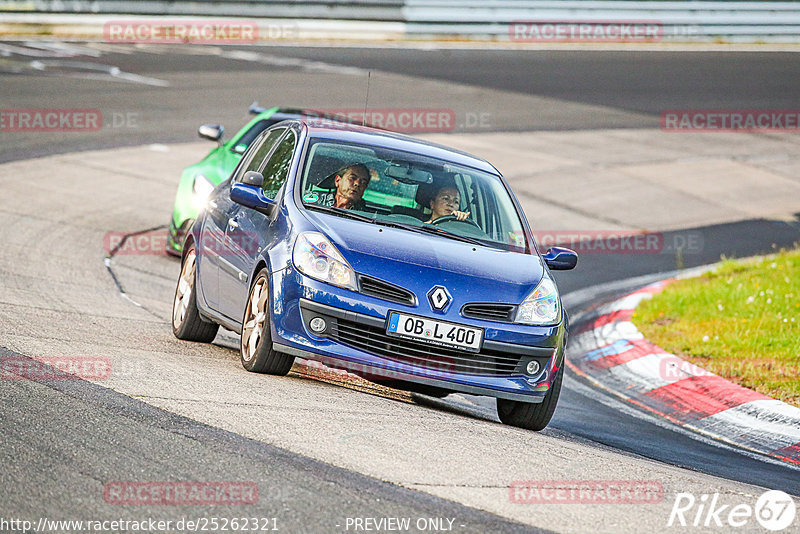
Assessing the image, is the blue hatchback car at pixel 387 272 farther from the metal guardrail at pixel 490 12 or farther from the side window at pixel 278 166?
the metal guardrail at pixel 490 12

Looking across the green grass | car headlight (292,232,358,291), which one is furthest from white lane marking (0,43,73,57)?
car headlight (292,232,358,291)

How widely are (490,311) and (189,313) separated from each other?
2.56m

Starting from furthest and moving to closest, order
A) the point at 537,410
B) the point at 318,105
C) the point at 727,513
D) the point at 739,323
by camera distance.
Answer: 1. the point at 318,105
2. the point at 739,323
3. the point at 537,410
4. the point at 727,513

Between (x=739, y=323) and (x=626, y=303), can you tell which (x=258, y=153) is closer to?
(x=739, y=323)

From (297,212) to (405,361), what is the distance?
4.03 ft

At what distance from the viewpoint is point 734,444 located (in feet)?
27.2

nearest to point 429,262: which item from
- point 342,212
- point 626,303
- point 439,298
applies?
point 439,298

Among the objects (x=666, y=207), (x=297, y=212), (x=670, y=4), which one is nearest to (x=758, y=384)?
(x=297, y=212)

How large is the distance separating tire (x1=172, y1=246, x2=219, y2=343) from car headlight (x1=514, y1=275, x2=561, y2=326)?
2.56m

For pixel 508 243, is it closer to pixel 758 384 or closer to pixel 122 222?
pixel 758 384

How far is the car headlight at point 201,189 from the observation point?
11.9 metres

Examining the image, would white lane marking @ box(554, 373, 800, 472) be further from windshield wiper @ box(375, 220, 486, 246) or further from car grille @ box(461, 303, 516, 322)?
car grille @ box(461, 303, 516, 322)

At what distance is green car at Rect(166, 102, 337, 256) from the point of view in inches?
471

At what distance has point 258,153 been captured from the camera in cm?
912
